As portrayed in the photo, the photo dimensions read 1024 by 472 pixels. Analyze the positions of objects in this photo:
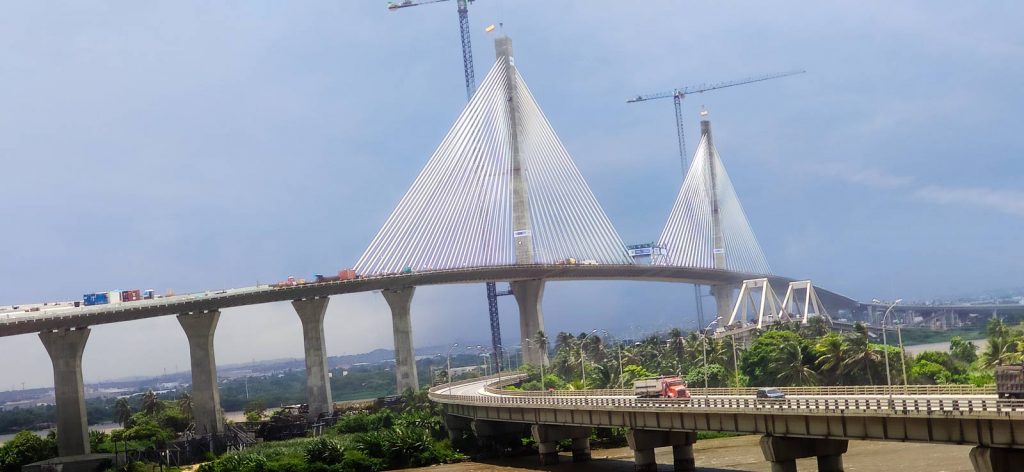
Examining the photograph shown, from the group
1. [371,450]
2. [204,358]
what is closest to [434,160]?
[204,358]

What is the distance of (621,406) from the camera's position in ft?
254

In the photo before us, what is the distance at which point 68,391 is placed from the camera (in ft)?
339

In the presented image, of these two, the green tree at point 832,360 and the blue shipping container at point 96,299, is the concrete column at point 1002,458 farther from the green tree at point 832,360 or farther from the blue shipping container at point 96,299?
the blue shipping container at point 96,299

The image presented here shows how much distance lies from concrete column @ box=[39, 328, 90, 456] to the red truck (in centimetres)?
5062

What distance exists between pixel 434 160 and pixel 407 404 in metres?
32.3

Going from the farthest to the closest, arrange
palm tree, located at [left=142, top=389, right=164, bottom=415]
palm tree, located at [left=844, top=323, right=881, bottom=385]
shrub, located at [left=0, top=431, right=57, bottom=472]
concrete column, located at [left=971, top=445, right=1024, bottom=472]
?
palm tree, located at [left=142, top=389, right=164, bottom=415]
palm tree, located at [left=844, top=323, right=881, bottom=385]
shrub, located at [left=0, top=431, right=57, bottom=472]
concrete column, located at [left=971, top=445, right=1024, bottom=472]

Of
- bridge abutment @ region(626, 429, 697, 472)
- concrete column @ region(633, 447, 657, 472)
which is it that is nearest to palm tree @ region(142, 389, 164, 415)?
concrete column @ region(633, 447, 657, 472)

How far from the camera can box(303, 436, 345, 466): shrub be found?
318ft

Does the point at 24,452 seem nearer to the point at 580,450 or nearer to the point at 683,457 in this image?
the point at 580,450

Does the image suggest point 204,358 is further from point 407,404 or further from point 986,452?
point 986,452

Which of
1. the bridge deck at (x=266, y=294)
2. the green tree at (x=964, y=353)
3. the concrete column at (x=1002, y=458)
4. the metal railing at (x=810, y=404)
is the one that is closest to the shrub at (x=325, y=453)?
the metal railing at (x=810, y=404)

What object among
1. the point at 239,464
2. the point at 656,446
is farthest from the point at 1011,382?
the point at 239,464

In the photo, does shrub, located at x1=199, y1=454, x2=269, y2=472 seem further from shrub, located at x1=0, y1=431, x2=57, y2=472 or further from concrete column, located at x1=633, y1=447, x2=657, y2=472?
concrete column, located at x1=633, y1=447, x2=657, y2=472

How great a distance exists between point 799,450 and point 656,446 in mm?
16171
